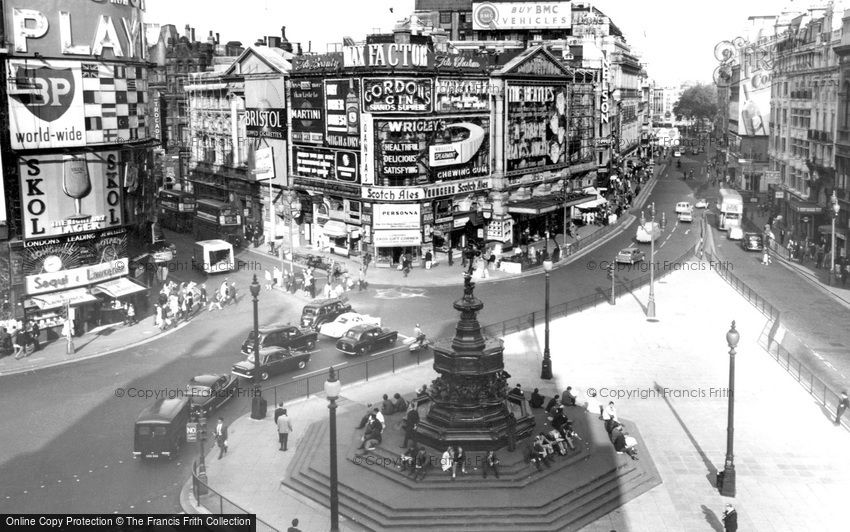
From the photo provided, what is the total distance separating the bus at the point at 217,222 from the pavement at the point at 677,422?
3874 cm

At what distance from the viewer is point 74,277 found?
48.9 m

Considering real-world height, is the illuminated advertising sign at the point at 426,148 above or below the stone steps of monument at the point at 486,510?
above

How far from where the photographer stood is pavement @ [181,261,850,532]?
87.7 ft

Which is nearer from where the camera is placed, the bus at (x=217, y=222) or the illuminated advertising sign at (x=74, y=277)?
the illuminated advertising sign at (x=74, y=277)

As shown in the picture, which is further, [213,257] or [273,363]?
[213,257]

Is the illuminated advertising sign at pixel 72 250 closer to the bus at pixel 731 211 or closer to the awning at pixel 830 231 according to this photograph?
the awning at pixel 830 231

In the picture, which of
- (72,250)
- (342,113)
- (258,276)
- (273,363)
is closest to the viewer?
(273,363)

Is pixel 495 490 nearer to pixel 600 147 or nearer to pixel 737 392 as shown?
pixel 737 392

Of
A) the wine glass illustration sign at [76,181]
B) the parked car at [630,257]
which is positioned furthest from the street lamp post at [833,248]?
the wine glass illustration sign at [76,181]

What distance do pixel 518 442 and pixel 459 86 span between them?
43.4 m

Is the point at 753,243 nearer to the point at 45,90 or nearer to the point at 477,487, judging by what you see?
the point at 477,487

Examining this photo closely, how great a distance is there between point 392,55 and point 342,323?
25016mm

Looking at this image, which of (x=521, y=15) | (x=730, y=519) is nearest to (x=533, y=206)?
(x=521, y=15)

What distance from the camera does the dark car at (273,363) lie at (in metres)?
39.0
